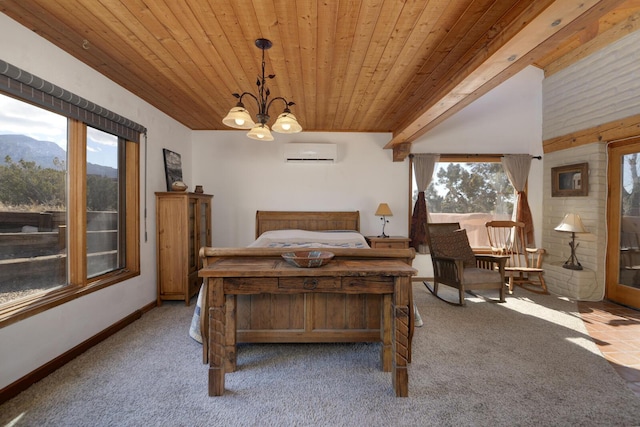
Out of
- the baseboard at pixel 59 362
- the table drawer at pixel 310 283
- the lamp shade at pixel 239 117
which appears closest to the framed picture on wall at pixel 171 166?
the baseboard at pixel 59 362

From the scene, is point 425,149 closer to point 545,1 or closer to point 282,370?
point 545,1

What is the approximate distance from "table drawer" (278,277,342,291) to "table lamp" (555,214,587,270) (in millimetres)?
3735

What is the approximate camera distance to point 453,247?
162 inches

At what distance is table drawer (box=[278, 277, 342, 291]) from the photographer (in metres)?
1.94

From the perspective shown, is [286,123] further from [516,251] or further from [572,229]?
[516,251]

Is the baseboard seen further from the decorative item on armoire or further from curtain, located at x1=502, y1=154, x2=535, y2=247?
curtain, located at x1=502, y1=154, x2=535, y2=247

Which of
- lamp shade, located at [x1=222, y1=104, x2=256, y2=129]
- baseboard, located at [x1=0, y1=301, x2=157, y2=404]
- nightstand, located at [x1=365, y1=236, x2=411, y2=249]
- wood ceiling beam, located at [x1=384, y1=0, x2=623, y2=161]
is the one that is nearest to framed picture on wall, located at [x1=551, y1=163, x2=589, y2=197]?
nightstand, located at [x1=365, y1=236, x2=411, y2=249]

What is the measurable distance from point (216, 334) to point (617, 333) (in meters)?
3.71

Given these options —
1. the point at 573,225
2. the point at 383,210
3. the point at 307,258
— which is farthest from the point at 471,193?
the point at 307,258

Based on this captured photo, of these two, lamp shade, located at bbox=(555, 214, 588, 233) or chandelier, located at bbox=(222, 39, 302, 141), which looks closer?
chandelier, located at bbox=(222, 39, 302, 141)

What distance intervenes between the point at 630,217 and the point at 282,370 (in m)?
4.56

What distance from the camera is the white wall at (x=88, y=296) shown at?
1974 mm

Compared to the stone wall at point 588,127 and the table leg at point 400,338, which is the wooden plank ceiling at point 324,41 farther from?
the table leg at point 400,338

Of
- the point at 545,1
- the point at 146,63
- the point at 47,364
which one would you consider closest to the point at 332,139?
the point at 146,63
